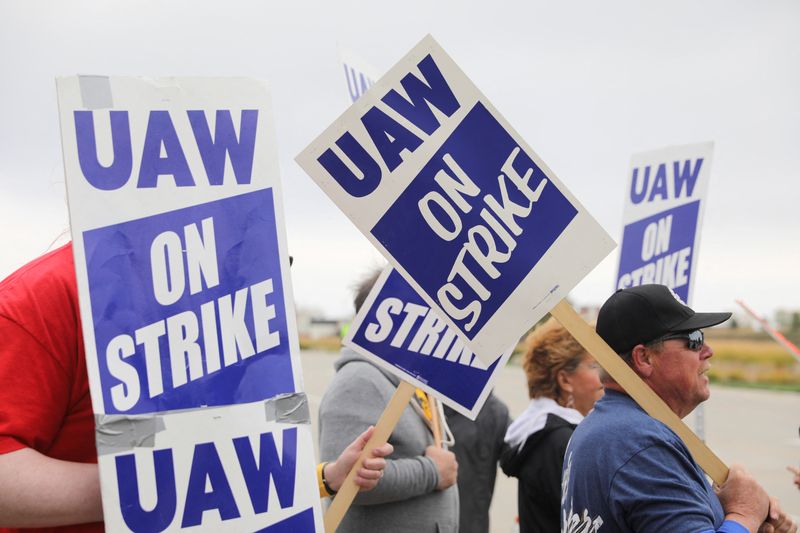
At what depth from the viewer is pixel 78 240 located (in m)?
1.75

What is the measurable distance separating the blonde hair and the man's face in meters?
1.35

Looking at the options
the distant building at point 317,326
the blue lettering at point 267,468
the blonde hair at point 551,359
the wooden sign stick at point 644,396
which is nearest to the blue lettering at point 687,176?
the blonde hair at point 551,359

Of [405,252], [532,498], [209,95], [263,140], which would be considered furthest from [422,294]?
[532,498]

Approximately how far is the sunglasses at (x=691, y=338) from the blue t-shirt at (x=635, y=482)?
0.24 m

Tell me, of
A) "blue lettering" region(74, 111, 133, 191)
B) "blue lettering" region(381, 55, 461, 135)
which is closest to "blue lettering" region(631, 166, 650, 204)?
"blue lettering" region(381, 55, 461, 135)

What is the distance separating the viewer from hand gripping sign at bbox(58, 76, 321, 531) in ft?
5.66

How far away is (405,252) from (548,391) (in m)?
1.83

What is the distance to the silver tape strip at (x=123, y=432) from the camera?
1691mm

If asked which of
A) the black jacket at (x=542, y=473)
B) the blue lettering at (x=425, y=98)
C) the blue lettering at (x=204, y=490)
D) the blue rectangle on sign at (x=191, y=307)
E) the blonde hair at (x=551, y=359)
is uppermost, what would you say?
the blue lettering at (x=425, y=98)

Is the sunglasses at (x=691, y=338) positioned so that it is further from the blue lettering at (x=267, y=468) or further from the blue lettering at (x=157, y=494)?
the blue lettering at (x=157, y=494)

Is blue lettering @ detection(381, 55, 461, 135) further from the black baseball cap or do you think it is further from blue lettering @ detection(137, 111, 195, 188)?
the black baseball cap

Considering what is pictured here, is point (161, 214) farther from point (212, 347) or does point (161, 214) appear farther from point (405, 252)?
point (405, 252)

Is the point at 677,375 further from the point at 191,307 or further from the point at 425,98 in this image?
the point at 191,307

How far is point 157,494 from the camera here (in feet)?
5.65
